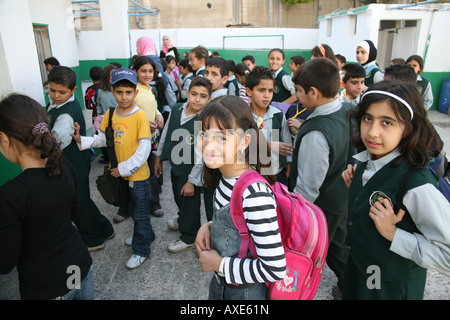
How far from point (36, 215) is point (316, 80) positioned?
1.72m

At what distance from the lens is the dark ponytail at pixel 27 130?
1.41m

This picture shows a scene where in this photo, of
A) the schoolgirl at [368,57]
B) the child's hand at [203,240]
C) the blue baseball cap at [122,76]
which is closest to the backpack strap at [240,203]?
the child's hand at [203,240]

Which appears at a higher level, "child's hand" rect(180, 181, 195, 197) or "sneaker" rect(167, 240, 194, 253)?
"child's hand" rect(180, 181, 195, 197)

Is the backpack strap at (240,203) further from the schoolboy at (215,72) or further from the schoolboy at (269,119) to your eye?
the schoolboy at (215,72)

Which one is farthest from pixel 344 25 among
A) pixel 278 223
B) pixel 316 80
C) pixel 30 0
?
pixel 278 223

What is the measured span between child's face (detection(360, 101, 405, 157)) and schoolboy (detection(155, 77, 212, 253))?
1.41 metres

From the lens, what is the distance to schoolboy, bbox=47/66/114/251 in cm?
259

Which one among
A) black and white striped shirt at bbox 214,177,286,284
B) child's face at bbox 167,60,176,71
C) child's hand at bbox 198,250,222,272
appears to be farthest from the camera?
child's face at bbox 167,60,176,71

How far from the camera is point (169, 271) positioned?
2.75 m

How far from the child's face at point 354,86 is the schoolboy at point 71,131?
2.79 meters

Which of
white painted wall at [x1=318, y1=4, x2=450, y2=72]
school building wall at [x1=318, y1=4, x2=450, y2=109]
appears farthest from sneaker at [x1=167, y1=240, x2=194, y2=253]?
white painted wall at [x1=318, y1=4, x2=450, y2=72]

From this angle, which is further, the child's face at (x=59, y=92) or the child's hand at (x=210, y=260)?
the child's face at (x=59, y=92)

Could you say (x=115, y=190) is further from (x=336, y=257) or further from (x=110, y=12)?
(x=110, y=12)

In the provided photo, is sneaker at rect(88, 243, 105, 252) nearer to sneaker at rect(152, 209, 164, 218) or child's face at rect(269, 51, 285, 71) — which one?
sneaker at rect(152, 209, 164, 218)
